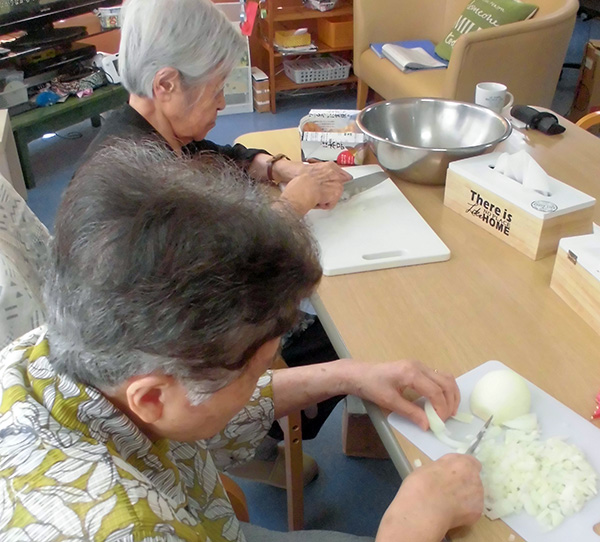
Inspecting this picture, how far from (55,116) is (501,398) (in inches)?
110

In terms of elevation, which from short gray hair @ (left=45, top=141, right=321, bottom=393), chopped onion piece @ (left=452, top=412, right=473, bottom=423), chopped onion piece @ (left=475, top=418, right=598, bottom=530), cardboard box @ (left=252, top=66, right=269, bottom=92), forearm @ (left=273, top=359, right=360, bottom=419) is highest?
short gray hair @ (left=45, top=141, right=321, bottom=393)

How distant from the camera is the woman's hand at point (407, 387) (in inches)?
29.2

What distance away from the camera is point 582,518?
2.03ft

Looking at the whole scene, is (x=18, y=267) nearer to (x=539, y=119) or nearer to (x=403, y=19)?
(x=539, y=119)

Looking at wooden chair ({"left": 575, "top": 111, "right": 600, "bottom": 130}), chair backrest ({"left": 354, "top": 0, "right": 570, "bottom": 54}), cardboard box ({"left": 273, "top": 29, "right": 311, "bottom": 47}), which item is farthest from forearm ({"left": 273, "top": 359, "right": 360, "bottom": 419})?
cardboard box ({"left": 273, "top": 29, "right": 311, "bottom": 47})

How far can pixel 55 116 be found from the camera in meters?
2.91

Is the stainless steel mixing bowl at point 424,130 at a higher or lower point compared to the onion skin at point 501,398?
higher

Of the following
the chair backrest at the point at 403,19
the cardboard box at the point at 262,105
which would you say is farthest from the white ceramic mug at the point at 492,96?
the cardboard box at the point at 262,105

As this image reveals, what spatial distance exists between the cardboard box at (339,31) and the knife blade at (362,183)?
2.52m

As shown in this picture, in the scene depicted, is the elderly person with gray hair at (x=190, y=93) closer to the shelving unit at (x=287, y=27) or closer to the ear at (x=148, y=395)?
the ear at (x=148, y=395)

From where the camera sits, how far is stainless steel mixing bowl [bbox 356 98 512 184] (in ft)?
4.01

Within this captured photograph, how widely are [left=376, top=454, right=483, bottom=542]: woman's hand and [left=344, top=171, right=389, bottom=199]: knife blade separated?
Result: 678 mm

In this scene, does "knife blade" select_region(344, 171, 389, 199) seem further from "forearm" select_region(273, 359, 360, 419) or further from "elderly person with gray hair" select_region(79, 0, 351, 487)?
"forearm" select_region(273, 359, 360, 419)

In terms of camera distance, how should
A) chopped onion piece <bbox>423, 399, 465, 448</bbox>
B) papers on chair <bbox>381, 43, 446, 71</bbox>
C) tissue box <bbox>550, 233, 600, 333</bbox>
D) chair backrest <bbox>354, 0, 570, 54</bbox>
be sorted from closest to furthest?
1. chopped onion piece <bbox>423, 399, 465, 448</bbox>
2. tissue box <bbox>550, 233, 600, 333</bbox>
3. papers on chair <bbox>381, 43, 446, 71</bbox>
4. chair backrest <bbox>354, 0, 570, 54</bbox>
